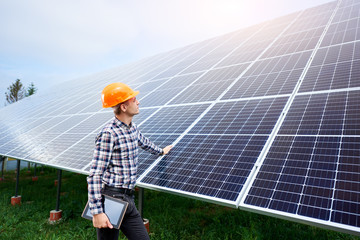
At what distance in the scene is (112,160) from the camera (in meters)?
2.96

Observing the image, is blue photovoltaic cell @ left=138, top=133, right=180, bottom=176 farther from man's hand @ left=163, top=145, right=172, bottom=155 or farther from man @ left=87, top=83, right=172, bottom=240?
man @ left=87, top=83, right=172, bottom=240

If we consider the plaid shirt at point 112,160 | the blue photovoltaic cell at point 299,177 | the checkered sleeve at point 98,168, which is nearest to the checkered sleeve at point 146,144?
the plaid shirt at point 112,160

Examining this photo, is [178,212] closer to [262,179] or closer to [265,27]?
[262,179]

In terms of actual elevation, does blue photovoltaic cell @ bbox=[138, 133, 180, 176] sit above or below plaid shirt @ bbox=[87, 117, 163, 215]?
below

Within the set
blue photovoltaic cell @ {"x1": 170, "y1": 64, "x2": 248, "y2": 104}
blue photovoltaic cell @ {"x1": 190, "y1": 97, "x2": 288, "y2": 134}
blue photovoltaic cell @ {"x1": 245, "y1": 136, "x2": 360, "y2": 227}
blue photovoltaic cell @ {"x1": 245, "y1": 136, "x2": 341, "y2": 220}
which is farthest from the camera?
blue photovoltaic cell @ {"x1": 170, "y1": 64, "x2": 248, "y2": 104}

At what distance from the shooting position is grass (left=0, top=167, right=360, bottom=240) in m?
5.71

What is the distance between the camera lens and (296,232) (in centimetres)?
568

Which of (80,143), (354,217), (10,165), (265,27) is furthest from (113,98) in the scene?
(10,165)

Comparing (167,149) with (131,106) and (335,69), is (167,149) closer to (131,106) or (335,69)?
(131,106)

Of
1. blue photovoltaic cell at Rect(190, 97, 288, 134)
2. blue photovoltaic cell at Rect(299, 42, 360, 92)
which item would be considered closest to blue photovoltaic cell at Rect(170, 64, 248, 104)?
blue photovoltaic cell at Rect(190, 97, 288, 134)

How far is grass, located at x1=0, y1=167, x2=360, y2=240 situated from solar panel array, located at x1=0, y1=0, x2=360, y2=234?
6.46 ft

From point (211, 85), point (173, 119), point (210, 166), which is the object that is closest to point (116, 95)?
point (210, 166)

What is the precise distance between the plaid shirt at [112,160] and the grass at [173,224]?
10.7ft

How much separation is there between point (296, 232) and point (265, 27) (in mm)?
9845
